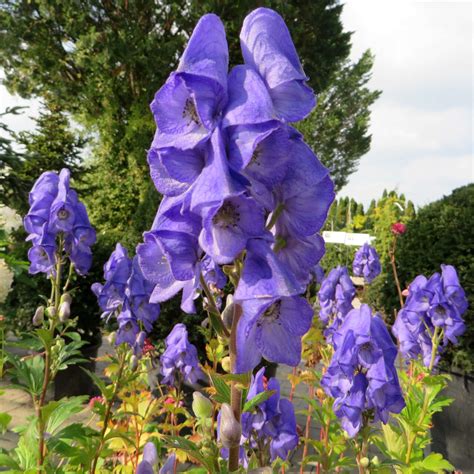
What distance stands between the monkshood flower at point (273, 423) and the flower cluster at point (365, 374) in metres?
0.17

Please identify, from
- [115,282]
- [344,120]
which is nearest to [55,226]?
[115,282]

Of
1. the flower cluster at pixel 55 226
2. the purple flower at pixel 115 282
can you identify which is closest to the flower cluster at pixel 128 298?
the purple flower at pixel 115 282

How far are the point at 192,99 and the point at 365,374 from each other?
108 cm

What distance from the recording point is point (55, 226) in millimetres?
2037

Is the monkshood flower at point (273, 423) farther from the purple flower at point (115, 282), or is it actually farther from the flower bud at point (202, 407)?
the purple flower at point (115, 282)

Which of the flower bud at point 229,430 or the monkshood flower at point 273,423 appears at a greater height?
the flower bud at point 229,430

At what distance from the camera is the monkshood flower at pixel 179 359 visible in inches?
98.7

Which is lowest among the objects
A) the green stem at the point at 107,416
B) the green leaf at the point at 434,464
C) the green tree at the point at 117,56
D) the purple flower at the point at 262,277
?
the green leaf at the point at 434,464

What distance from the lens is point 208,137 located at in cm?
67

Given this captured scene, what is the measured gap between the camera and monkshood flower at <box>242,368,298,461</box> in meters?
1.33

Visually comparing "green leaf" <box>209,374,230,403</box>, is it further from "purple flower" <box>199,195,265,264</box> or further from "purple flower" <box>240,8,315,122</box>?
"purple flower" <box>240,8,315,122</box>

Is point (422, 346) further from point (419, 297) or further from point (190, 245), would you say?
point (190, 245)

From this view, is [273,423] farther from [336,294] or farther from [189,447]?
[336,294]

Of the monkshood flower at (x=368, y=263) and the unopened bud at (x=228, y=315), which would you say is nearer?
the unopened bud at (x=228, y=315)
